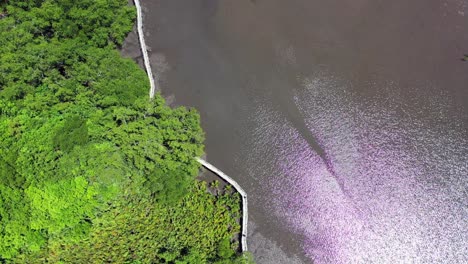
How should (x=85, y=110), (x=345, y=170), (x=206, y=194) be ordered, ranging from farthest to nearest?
1. (x=345, y=170)
2. (x=206, y=194)
3. (x=85, y=110)

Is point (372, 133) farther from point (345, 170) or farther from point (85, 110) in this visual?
point (85, 110)

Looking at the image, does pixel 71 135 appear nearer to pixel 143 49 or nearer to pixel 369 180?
pixel 143 49

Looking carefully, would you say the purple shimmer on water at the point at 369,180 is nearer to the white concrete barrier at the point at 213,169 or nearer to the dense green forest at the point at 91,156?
the white concrete barrier at the point at 213,169

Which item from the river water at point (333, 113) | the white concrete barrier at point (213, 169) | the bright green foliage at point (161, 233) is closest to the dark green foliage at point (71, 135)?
the bright green foliage at point (161, 233)

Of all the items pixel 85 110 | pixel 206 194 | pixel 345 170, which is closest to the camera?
pixel 85 110

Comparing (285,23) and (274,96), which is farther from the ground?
(285,23)

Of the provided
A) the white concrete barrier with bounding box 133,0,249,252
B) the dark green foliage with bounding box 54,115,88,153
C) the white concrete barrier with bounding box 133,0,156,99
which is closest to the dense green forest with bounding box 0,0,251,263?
the dark green foliage with bounding box 54,115,88,153

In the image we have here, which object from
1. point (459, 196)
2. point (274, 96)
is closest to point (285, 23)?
point (274, 96)
